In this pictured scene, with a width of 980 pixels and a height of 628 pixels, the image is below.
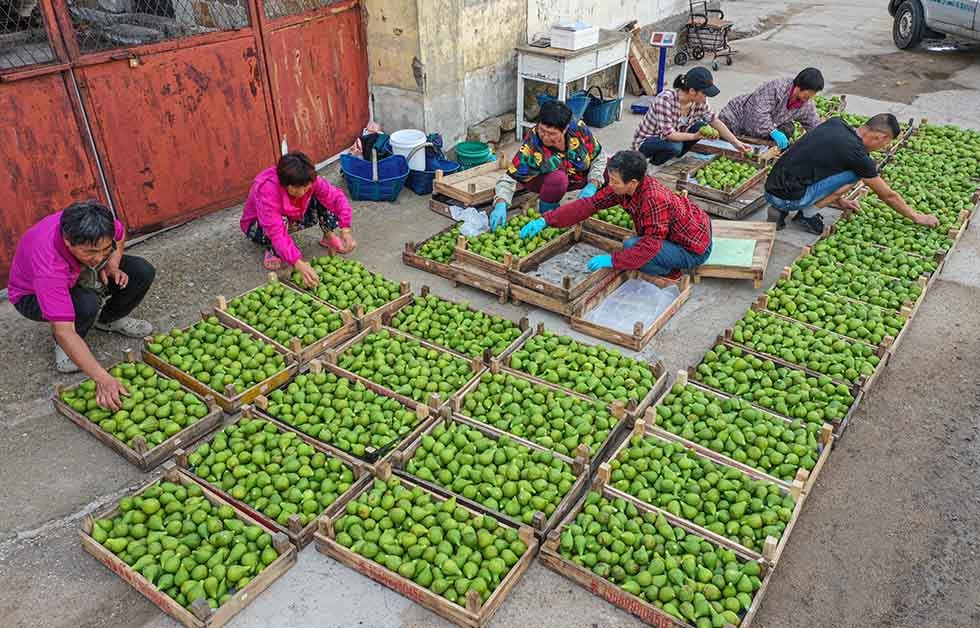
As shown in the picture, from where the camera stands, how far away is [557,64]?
10.1 metres

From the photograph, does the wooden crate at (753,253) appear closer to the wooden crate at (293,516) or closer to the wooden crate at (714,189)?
the wooden crate at (714,189)

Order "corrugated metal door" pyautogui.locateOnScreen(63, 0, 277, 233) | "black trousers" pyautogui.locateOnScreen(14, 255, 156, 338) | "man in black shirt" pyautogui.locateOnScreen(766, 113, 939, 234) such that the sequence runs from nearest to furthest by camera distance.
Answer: "black trousers" pyautogui.locateOnScreen(14, 255, 156, 338) → "corrugated metal door" pyautogui.locateOnScreen(63, 0, 277, 233) → "man in black shirt" pyautogui.locateOnScreen(766, 113, 939, 234)

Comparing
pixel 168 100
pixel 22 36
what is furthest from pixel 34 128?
pixel 168 100

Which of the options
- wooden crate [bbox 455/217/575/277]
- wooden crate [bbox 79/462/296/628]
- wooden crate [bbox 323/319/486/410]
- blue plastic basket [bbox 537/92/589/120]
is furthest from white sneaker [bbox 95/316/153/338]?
blue plastic basket [bbox 537/92/589/120]

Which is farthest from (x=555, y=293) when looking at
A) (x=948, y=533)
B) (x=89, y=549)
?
(x=89, y=549)

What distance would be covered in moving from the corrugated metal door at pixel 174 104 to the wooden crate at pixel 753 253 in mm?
5236

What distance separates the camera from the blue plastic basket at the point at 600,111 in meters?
11.1

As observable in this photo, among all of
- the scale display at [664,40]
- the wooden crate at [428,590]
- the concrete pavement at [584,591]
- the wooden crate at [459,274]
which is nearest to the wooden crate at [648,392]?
the concrete pavement at [584,591]

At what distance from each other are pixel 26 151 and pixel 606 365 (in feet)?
17.6

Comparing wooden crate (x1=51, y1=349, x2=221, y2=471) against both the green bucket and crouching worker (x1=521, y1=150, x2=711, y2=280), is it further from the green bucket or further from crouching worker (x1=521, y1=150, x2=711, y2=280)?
the green bucket

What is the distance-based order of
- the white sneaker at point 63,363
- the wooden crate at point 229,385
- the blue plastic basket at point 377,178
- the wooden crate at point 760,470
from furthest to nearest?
the blue plastic basket at point 377,178, the white sneaker at point 63,363, the wooden crate at point 229,385, the wooden crate at point 760,470

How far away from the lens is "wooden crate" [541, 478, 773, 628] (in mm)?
3674

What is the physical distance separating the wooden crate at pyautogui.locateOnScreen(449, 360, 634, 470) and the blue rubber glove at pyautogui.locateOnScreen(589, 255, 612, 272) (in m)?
1.59

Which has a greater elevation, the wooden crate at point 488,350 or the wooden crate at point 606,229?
the wooden crate at point 606,229
